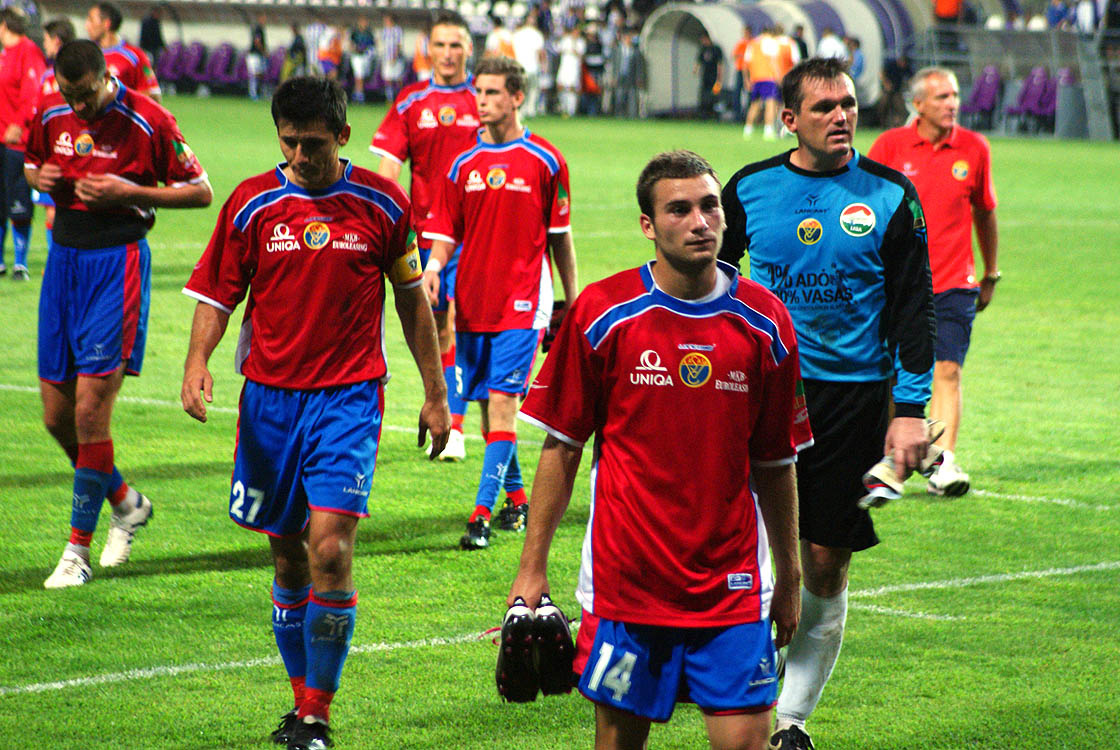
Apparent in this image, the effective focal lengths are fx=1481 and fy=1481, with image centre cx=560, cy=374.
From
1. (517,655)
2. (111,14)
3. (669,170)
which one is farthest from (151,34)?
(517,655)

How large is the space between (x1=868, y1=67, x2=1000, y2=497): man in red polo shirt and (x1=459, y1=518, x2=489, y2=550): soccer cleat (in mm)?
2863

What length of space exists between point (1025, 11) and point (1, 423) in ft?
137

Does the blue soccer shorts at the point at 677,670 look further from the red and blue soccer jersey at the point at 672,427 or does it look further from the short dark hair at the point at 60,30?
the short dark hair at the point at 60,30

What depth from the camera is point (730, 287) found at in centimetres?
393

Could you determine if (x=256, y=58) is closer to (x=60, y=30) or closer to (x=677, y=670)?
(x=60, y=30)

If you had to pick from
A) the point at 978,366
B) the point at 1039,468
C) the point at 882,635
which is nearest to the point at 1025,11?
the point at 978,366

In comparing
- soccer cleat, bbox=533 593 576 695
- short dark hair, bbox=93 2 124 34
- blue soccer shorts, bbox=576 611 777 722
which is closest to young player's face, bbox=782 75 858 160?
blue soccer shorts, bbox=576 611 777 722

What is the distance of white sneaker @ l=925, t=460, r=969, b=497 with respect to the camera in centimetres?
862

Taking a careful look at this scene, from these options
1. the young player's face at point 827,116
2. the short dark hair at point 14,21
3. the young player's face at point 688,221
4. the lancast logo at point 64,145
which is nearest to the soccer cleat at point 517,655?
the young player's face at point 688,221

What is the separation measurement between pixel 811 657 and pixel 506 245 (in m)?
3.73

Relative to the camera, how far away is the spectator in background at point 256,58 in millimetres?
43938

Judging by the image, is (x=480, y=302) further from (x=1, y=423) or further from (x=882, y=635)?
(x=1, y=423)

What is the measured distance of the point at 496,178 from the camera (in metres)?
8.16

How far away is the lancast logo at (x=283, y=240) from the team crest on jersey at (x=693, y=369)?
1.84m
